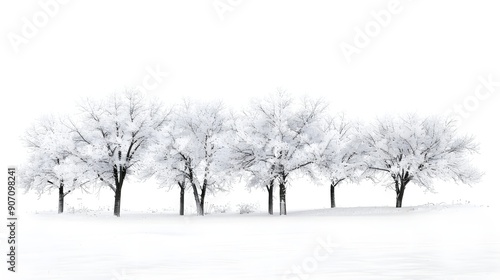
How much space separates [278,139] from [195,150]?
22.1ft

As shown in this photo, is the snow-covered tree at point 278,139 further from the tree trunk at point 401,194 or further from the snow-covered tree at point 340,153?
the tree trunk at point 401,194

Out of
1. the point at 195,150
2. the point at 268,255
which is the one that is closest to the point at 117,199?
the point at 195,150

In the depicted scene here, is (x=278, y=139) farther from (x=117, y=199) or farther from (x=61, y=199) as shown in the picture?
(x=61, y=199)

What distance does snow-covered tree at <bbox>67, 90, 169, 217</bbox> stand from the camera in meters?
43.3

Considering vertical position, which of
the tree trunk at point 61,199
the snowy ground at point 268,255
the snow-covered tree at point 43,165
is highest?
the snow-covered tree at point 43,165

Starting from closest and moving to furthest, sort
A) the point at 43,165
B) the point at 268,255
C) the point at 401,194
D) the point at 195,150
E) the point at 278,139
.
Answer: the point at 268,255, the point at 278,139, the point at 195,150, the point at 401,194, the point at 43,165

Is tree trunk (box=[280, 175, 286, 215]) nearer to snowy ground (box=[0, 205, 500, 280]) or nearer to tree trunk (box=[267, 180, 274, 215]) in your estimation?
tree trunk (box=[267, 180, 274, 215])

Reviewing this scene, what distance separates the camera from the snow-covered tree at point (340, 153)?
143 feet

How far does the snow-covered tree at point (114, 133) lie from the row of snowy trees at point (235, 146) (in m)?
0.08

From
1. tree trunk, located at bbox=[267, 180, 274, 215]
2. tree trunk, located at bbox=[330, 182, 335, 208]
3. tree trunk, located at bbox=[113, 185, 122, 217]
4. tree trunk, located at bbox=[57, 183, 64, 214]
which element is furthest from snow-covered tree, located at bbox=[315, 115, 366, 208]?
tree trunk, located at bbox=[57, 183, 64, 214]

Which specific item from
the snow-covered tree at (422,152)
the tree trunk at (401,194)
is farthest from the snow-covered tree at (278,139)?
the tree trunk at (401,194)

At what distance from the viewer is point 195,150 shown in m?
44.7

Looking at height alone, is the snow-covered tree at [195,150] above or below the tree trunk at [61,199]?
above

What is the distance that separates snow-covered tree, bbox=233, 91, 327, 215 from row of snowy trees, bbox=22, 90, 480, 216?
0.08 meters
